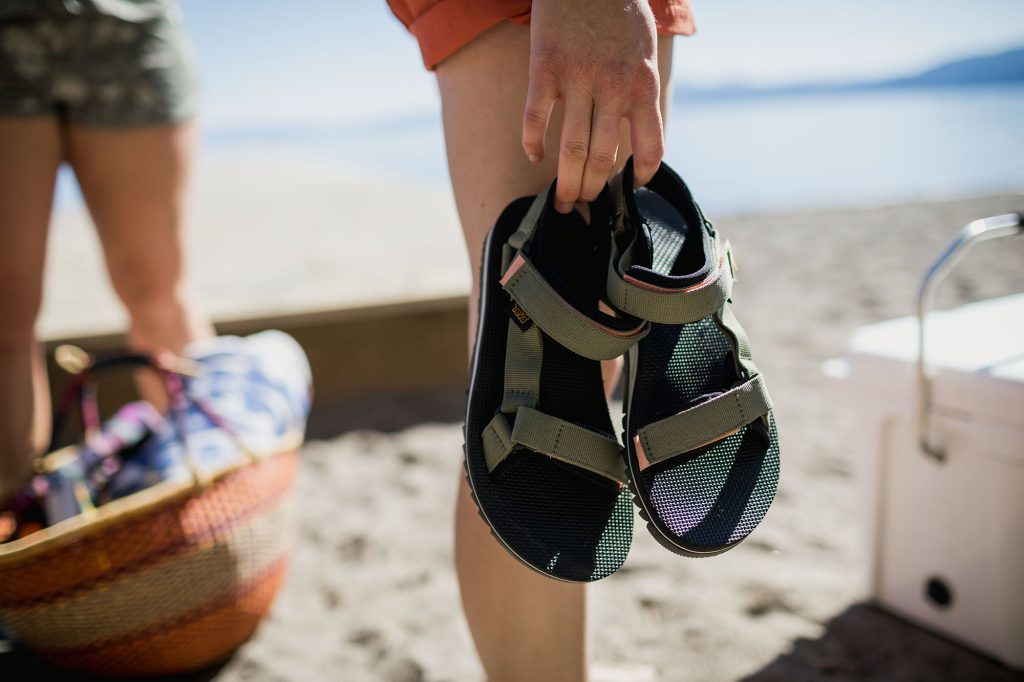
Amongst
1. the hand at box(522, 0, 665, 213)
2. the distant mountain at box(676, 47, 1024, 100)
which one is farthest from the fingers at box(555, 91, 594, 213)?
the distant mountain at box(676, 47, 1024, 100)

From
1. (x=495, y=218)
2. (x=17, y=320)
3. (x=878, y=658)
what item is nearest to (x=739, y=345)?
(x=495, y=218)

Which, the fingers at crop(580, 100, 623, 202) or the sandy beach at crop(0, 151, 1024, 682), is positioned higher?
the fingers at crop(580, 100, 623, 202)

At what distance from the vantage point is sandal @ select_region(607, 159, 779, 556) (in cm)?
83

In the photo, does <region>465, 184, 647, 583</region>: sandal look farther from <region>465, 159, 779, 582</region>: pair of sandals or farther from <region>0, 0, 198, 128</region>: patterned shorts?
<region>0, 0, 198, 128</region>: patterned shorts

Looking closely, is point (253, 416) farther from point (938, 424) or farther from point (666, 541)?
point (938, 424)

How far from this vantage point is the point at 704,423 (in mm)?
869

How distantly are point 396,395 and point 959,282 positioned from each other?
9.50ft

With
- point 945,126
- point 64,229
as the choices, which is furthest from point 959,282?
point 945,126

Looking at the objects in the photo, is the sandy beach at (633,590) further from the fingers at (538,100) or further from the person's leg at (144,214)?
the fingers at (538,100)

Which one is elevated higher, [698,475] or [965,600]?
[698,475]

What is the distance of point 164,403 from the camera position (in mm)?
1891

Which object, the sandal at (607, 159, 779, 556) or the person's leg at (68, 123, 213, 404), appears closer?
the sandal at (607, 159, 779, 556)

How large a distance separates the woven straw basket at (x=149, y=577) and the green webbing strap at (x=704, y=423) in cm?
92

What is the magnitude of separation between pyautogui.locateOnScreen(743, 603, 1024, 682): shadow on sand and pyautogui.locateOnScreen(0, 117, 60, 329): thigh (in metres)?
1.64
